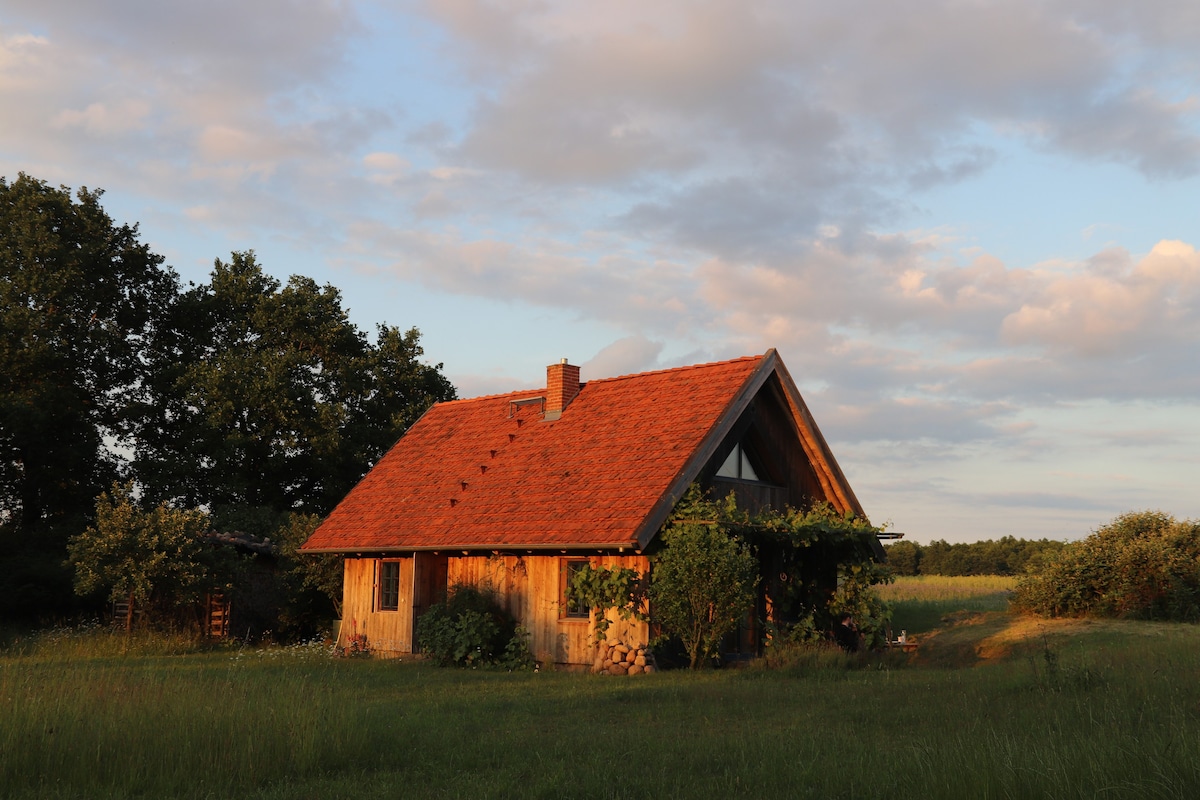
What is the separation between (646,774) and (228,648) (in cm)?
1998

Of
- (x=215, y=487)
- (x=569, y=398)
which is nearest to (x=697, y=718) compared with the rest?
(x=569, y=398)

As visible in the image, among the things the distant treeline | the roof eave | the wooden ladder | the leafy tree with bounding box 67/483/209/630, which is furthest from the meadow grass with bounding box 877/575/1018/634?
the distant treeline

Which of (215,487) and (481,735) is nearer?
(481,735)

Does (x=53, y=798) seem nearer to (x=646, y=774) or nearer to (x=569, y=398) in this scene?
(x=646, y=774)

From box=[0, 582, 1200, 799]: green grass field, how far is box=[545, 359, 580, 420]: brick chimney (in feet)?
37.7

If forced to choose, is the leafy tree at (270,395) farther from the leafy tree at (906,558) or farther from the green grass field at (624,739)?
the leafy tree at (906,558)

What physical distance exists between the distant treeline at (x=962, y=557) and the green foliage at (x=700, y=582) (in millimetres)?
66529

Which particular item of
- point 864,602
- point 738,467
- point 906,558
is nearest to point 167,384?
point 738,467

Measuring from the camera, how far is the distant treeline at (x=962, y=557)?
283 ft

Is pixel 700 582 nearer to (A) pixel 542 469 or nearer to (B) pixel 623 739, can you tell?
(A) pixel 542 469

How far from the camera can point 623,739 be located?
11.6 m

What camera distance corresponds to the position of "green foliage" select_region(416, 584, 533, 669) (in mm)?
21984

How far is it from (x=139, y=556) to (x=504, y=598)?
10.3 metres

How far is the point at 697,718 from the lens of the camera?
13.3 m
